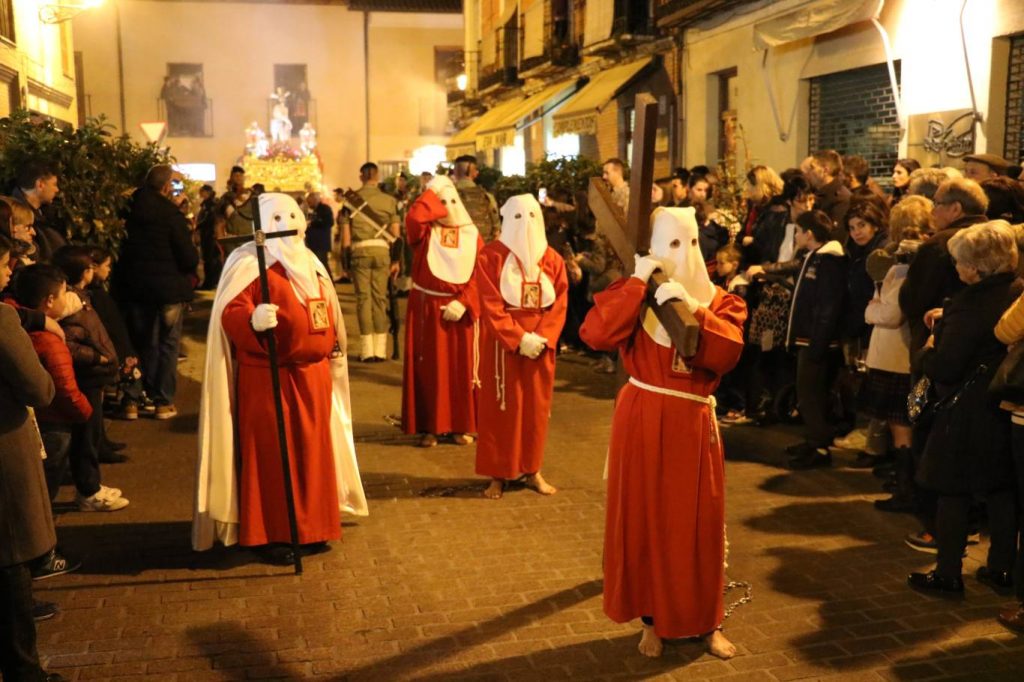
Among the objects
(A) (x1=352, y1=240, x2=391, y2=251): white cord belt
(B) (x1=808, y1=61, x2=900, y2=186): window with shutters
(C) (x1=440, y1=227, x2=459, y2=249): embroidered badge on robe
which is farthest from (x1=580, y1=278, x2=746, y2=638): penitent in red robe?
(A) (x1=352, y1=240, x2=391, y2=251): white cord belt

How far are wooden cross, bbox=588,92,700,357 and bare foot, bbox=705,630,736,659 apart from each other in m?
1.32

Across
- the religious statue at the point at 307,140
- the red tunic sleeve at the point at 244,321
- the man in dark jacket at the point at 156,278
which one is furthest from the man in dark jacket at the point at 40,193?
the religious statue at the point at 307,140

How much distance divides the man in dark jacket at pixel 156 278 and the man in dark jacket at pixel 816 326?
5.42 m

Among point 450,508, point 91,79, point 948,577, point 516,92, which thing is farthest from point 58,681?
point 91,79

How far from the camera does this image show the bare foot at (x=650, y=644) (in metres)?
4.64

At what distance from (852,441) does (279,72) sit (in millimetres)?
36224

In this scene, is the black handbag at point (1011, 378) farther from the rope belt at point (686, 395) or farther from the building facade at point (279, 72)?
the building facade at point (279, 72)

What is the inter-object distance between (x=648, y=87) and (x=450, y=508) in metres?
13.5

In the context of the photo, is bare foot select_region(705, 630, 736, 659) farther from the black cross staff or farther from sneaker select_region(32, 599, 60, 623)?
sneaker select_region(32, 599, 60, 623)

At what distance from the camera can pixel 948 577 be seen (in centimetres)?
534

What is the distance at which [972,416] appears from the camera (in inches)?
204

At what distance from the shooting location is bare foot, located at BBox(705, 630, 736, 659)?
4.62m

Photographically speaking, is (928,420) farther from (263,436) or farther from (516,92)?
(516,92)

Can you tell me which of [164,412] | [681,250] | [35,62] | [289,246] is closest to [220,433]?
[289,246]
